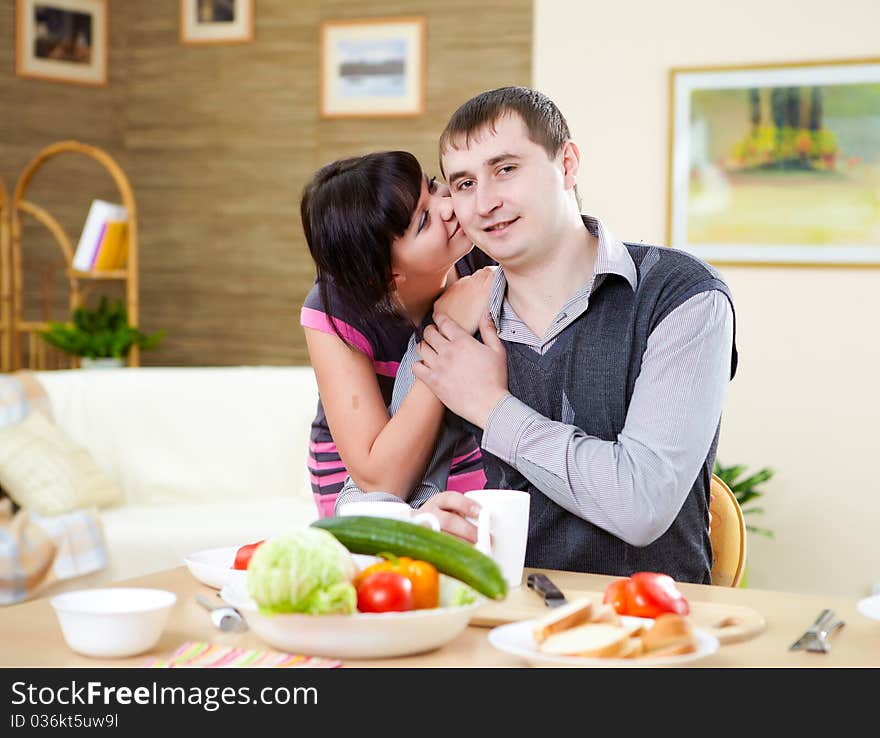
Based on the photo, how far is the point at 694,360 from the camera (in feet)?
5.58

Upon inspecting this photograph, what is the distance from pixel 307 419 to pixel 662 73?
1.94m

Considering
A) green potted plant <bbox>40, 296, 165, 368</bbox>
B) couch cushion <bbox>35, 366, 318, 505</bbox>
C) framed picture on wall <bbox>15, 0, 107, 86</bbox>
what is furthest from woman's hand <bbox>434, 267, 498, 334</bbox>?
framed picture on wall <bbox>15, 0, 107, 86</bbox>

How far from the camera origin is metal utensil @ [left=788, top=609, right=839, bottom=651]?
4.07 feet

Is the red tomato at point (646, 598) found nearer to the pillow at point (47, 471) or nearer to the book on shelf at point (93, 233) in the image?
the pillow at point (47, 471)

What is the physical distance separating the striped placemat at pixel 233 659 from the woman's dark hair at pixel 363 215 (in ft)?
3.06

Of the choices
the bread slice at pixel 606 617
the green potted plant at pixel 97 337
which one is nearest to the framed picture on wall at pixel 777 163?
the green potted plant at pixel 97 337

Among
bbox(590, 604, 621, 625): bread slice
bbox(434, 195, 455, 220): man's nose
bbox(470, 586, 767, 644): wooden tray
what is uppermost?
bbox(434, 195, 455, 220): man's nose

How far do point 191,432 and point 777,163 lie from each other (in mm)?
2465

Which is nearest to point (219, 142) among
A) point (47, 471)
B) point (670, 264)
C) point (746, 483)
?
point (47, 471)

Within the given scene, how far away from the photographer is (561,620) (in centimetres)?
116

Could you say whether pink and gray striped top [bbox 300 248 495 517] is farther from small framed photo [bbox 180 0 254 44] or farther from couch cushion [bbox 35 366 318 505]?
small framed photo [bbox 180 0 254 44]

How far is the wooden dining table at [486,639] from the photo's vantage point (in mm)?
1178

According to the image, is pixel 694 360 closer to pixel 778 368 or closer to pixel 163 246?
pixel 778 368
